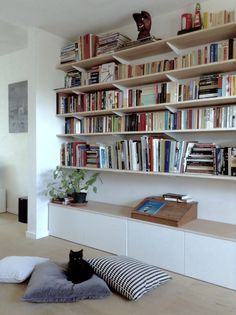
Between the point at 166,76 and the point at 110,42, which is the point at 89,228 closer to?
the point at 166,76

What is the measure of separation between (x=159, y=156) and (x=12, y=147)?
2691 millimetres

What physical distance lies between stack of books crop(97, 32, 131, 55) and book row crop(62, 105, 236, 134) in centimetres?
69

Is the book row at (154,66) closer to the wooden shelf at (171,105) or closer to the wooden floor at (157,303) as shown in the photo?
the wooden shelf at (171,105)

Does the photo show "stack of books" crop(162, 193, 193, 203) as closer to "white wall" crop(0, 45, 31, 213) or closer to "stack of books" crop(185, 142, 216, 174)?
"stack of books" crop(185, 142, 216, 174)

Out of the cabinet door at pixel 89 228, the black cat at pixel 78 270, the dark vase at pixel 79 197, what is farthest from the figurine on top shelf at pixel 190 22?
the black cat at pixel 78 270

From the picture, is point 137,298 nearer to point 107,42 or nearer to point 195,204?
point 195,204

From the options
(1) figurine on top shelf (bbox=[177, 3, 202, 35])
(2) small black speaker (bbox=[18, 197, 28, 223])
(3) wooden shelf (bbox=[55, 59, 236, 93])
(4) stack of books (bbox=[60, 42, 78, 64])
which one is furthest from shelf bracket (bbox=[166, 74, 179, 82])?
(2) small black speaker (bbox=[18, 197, 28, 223])

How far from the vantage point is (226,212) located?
256 cm

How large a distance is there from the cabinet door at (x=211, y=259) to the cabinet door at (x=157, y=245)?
0.08 metres

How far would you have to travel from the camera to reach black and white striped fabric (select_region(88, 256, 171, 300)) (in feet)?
6.42

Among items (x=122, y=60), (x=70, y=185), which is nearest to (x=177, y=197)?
(x=70, y=185)

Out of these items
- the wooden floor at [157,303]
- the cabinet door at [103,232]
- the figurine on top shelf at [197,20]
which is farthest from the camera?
the cabinet door at [103,232]

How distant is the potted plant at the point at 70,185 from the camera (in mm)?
3211

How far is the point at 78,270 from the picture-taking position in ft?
6.68
